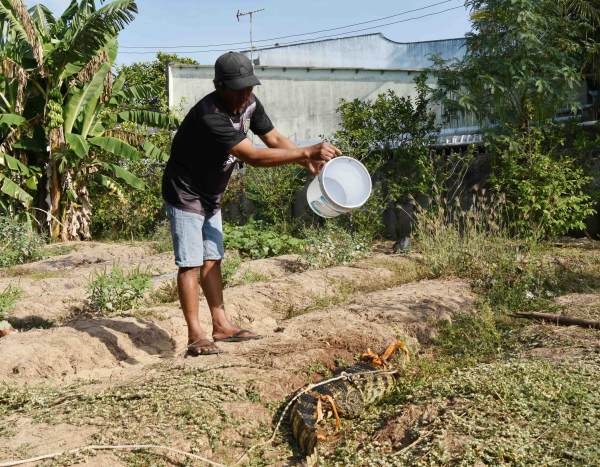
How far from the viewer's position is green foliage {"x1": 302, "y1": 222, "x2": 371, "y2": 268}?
7.30 m

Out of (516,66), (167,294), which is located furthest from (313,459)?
(516,66)

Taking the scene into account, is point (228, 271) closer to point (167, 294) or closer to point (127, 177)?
point (167, 294)

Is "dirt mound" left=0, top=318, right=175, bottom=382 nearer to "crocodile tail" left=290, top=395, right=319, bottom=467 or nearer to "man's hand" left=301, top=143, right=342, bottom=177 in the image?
"crocodile tail" left=290, top=395, right=319, bottom=467

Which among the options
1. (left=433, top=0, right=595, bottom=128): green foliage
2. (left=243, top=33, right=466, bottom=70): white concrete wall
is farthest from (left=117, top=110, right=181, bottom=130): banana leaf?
(left=243, top=33, right=466, bottom=70): white concrete wall

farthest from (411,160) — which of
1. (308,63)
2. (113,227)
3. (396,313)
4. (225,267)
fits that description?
(308,63)

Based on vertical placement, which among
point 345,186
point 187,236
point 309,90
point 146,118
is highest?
point 309,90

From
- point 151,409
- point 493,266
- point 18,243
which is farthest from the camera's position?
point 18,243

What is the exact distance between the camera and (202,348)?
12.4 feet

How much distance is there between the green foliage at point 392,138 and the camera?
30.2ft

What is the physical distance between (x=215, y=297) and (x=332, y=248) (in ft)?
11.5

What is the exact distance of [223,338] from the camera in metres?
4.08

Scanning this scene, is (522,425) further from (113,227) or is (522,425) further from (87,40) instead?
(113,227)

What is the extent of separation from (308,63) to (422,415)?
1997 centimetres

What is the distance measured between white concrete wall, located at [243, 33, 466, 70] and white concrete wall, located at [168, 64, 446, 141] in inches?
168
